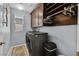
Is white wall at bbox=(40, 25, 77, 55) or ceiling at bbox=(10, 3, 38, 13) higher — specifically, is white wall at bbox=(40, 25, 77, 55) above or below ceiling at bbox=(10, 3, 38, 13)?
below

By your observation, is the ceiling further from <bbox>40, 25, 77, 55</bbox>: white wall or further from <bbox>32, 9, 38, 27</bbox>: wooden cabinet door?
<bbox>40, 25, 77, 55</bbox>: white wall

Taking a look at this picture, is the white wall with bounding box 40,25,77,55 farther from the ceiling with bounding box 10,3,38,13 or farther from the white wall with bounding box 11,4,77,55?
the ceiling with bounding box 10,3,38,13

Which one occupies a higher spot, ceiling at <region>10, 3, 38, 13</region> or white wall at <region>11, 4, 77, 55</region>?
ceiling at <region>10, 3, 38, 13</region>

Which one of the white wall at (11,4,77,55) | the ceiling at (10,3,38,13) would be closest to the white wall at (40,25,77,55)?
the white wall at (11,4,77,55)

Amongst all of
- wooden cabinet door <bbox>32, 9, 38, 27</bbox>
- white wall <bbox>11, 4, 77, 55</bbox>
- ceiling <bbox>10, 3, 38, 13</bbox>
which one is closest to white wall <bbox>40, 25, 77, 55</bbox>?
white wall <bbox>11, 4, 77, 55</bbox>

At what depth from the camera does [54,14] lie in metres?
1.84

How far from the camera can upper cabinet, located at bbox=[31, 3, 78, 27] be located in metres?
1.81

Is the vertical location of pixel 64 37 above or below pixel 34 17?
below

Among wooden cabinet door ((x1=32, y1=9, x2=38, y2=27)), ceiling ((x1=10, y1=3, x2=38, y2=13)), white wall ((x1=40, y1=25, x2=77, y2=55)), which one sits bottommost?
white wall ((x1=40, y1=25, x2=77, y2=55))

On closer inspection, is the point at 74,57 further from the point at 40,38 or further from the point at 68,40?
the point at 40,38

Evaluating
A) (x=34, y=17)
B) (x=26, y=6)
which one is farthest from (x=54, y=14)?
(x=26, y=6)

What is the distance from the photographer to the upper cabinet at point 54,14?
1.81 meters

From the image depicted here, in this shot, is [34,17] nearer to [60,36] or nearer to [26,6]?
[26,6]

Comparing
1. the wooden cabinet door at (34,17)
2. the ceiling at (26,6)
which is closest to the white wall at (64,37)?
the wooden cabinet door at (34,17)
